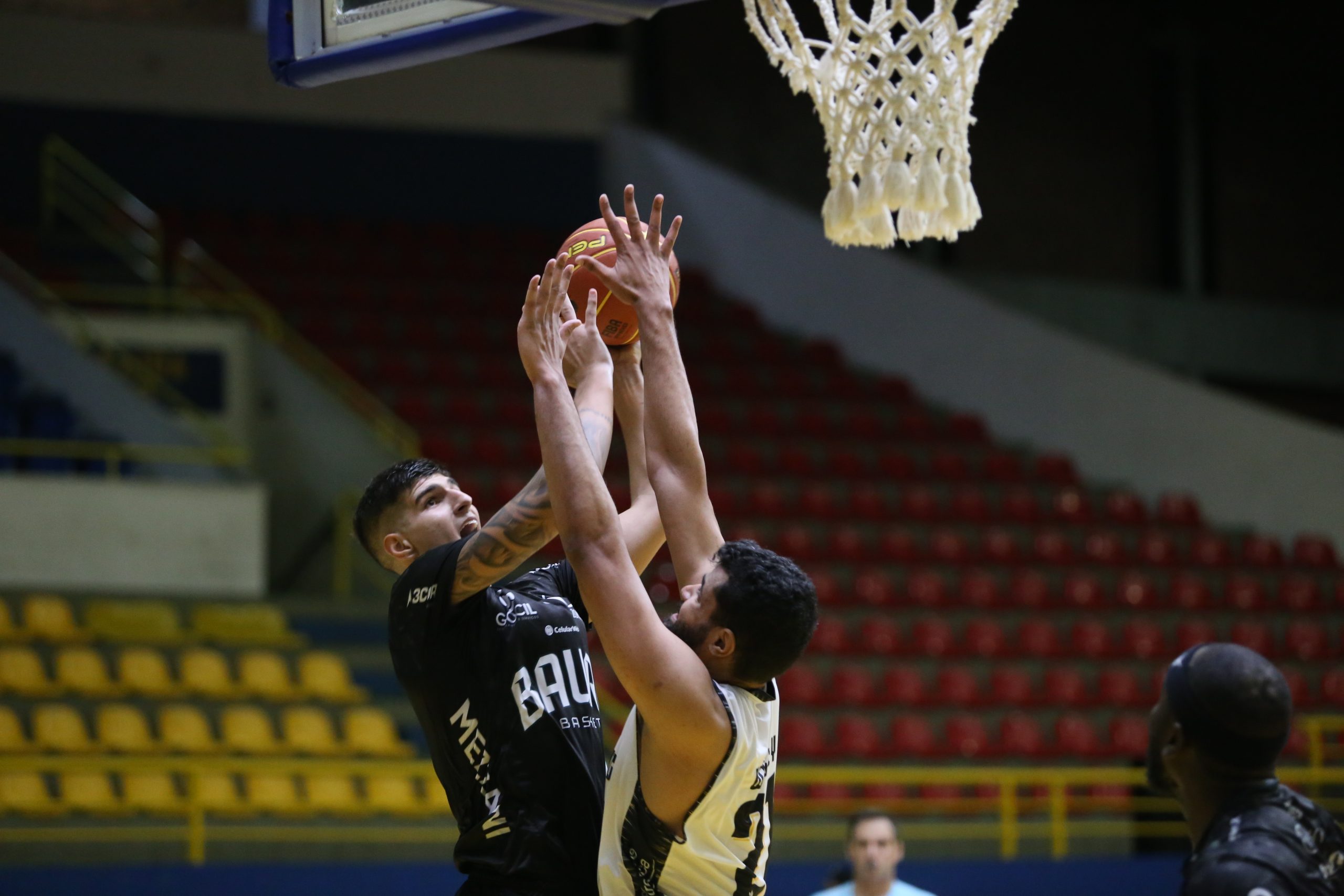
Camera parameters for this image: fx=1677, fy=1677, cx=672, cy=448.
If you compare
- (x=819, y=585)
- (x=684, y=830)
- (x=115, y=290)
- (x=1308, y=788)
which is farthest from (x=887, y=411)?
(x=684, y=830)

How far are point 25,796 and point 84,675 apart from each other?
1057 millimetres

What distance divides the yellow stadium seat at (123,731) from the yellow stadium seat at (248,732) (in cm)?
40

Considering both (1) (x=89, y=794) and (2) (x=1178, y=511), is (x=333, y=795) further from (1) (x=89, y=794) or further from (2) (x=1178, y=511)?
(2) (x=1178, y=511)

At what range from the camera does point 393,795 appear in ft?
30.3

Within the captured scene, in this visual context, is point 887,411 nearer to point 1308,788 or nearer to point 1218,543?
point 1218,543

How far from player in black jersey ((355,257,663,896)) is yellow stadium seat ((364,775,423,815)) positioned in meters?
5.65

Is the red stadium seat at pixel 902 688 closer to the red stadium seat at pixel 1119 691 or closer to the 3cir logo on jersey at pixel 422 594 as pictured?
the red stadium seat at pixel 1119 691

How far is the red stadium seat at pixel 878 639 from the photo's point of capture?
11344mm

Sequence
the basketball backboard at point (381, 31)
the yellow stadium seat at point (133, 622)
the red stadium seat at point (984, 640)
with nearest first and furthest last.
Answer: the basketball backboard at point (381, 31) < the yellow stadium seat at point (133, 622) < the red stadium seat at point (984, 640)

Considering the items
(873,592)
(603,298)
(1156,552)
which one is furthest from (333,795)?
(1156,552)

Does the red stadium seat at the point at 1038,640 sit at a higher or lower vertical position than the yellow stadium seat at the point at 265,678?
lower

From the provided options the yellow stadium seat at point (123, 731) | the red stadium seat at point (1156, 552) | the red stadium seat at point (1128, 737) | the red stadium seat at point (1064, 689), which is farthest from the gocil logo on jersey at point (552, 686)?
the red stadium seat at point (1156, 552)

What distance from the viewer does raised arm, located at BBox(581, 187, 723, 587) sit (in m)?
3.30

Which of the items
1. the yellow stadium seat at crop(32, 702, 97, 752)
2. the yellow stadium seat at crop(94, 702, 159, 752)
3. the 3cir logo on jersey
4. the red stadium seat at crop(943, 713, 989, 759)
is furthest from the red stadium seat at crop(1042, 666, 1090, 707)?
the 3cir logo on jersey
